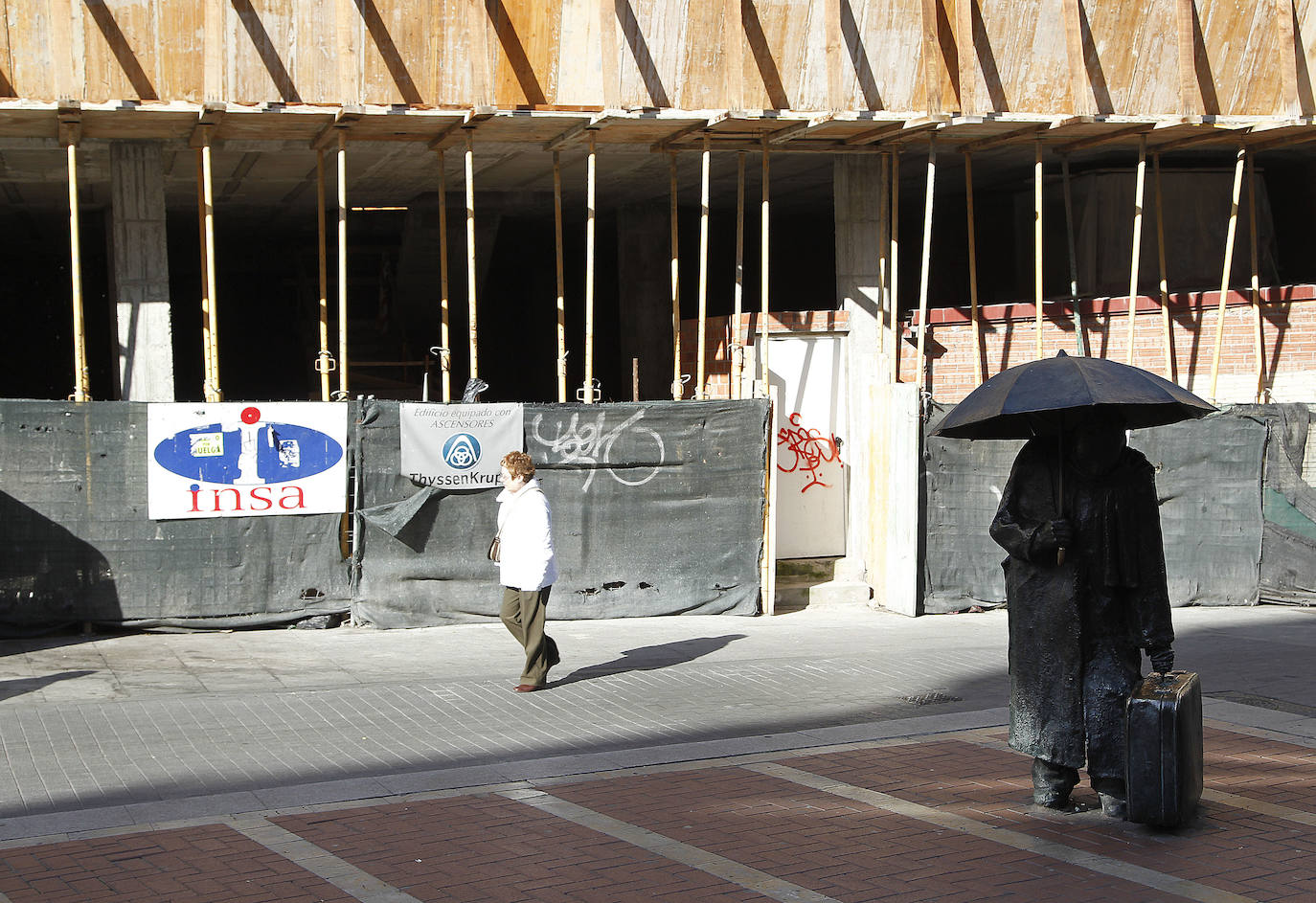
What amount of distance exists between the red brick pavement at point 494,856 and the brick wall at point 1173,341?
9.02 meters

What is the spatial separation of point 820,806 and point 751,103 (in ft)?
25.9

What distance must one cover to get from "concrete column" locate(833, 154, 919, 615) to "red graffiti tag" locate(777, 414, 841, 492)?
0.16 m

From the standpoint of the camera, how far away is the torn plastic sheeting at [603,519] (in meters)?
11.7

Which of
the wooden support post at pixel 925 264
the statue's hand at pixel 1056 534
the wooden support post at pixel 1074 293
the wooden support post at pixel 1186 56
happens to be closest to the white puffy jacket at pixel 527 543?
the statue's hand at pixel 1056 534

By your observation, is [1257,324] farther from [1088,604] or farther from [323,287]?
[323,287]

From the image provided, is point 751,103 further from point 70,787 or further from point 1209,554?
point 70,787

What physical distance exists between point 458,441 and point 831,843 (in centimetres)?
672

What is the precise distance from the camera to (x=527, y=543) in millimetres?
9133

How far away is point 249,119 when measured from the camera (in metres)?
11.4

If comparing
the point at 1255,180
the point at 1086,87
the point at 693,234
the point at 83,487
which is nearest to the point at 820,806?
the point at 83,487

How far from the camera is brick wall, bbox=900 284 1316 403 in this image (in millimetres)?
14328

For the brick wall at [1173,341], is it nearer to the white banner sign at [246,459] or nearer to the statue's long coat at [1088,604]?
the white banner sign at [246,459]

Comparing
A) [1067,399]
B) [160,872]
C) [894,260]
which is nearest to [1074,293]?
[894,260]

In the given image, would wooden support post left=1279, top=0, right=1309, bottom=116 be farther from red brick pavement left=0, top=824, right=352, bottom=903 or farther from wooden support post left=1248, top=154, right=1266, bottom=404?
red brick pavement left=0, top=824, right=352, bottom=903
